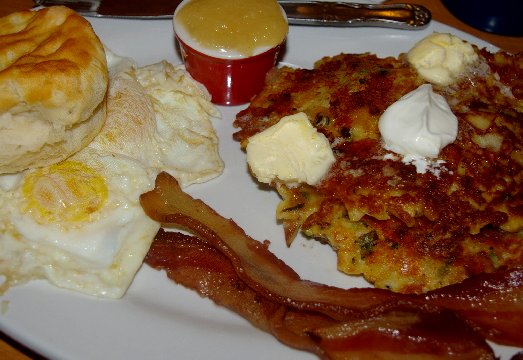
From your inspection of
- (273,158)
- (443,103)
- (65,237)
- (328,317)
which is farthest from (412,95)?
(65,237)

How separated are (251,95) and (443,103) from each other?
→ 1355mm

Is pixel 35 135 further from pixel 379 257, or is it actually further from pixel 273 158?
pixel 379 257

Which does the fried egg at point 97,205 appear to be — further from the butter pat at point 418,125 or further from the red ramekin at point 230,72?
the butter pat at point 418,125

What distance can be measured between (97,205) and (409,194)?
5.51ft

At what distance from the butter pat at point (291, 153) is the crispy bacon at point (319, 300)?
39 centimetres

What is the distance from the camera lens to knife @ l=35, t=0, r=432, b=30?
14.0 feet

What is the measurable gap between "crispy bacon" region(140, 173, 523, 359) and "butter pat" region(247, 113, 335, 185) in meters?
0.39

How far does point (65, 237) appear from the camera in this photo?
2932 mm

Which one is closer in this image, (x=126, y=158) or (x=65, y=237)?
(x=65, y=237)

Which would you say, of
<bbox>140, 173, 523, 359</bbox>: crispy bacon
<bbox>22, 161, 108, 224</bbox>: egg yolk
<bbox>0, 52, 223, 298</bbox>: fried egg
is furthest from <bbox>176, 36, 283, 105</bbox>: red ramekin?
<bbox>22, 161, 108, 224</bbox>: egg yolk

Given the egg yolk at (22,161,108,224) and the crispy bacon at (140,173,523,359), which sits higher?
the egg yolk at (22,161,108,224)

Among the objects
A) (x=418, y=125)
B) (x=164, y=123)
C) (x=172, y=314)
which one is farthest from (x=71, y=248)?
(x=418, y=125)

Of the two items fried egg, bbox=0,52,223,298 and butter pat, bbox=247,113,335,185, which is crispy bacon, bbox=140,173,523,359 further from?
butter pat, bbox=247,113,335,185

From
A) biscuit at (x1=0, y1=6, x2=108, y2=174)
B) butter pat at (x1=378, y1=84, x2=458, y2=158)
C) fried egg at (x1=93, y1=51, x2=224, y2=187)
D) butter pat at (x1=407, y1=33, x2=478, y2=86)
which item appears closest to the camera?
biscuit at (x1=0, y1=6, x2=108, y2=174)
